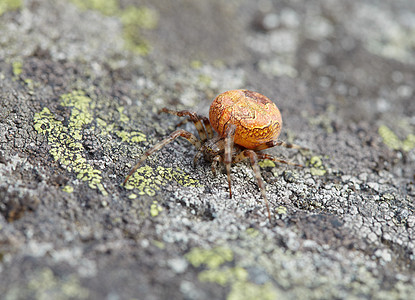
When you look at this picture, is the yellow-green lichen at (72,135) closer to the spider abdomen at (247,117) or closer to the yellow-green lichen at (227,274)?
the yellow-green lichen at (227,274)

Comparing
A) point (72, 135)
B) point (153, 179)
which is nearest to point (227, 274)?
point (153, 179)

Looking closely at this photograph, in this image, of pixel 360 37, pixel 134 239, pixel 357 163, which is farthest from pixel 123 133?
pixel 360 37

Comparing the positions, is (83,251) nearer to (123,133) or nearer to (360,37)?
(123,133)

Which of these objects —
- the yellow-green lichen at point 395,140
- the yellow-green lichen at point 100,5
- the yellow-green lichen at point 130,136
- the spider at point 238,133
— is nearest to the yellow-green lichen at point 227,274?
the spider at point 238,133

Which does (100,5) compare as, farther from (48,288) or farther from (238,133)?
(48,288)

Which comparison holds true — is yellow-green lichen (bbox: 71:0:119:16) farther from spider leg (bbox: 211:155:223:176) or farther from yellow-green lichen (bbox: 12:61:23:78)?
spider leg (bbox: 211:155:223:176)
